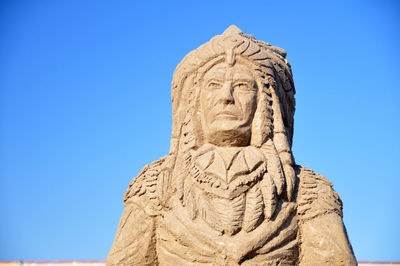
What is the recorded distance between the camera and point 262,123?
527 cm

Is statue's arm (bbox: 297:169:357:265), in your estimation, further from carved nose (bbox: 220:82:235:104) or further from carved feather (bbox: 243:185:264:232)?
carved nose (bbox: 220:82:235:104)

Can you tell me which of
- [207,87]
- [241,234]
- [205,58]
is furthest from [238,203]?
[205,58]

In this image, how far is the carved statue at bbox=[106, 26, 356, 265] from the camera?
15.5 ft

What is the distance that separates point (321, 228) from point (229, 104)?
1668 mm

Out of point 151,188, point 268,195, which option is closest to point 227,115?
point 268,195

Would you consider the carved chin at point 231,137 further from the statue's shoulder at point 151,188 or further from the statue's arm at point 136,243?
the statue's arm at point 136,243

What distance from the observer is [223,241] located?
182 inches

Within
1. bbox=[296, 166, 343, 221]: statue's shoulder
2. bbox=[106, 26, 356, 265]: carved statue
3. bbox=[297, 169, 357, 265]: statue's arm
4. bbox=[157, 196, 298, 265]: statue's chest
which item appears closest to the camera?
bbox=[157, 196, 298, 265]: statue's chest

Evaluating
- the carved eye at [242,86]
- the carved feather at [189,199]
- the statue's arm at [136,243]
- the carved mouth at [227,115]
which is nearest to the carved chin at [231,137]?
the carved mouth at [227,115]

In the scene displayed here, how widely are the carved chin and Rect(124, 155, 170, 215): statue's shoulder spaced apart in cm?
66

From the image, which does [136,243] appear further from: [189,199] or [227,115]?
[227,115]

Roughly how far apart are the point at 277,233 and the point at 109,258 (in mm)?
1913

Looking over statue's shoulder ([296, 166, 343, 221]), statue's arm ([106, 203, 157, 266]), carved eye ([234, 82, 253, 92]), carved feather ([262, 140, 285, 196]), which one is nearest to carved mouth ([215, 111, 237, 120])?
carved eye ([234, 82, 253, 92])

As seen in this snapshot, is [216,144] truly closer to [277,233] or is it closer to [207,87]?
[207,87]
